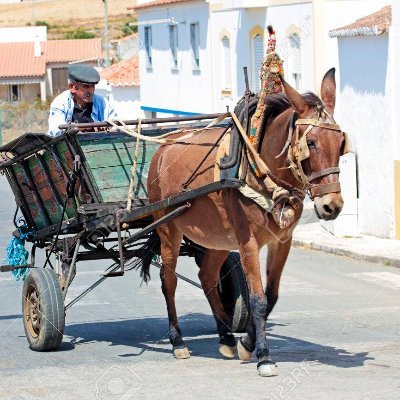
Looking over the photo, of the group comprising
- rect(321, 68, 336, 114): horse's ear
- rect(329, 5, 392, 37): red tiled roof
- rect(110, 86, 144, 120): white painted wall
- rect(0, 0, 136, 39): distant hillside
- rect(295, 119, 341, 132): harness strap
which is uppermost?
rect(0, 0, 136, 39): distant hillside

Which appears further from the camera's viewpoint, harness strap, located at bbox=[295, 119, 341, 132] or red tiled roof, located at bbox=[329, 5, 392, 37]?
red tiled roof, located at bbox=[329, 5, 392, 37]

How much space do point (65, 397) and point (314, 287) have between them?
20.3 ft

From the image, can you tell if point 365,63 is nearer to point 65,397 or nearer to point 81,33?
point 65,397

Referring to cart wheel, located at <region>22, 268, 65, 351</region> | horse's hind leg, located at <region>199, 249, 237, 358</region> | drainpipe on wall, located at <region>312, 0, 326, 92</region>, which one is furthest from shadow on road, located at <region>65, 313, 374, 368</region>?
drainpipe on wall, located at <region>312, 0, 326, 92</region>

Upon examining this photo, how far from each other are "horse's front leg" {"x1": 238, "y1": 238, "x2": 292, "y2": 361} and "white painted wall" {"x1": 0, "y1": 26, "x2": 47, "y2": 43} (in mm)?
67752

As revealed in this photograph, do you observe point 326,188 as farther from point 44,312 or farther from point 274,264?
point 44,312

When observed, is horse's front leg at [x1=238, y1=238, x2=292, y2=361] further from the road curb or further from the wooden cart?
the road curb

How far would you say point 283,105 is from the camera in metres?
8.49

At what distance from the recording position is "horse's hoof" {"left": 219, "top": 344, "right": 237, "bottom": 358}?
30.5ft

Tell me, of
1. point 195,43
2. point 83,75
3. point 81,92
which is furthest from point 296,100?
point 195,43

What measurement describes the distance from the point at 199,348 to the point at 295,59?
15947 mm

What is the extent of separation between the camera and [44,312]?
9578 mm

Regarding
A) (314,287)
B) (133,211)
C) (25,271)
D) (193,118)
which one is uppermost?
(193,118)

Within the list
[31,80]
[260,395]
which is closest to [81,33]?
[31,80]
